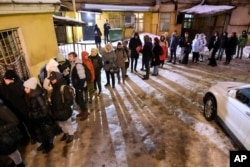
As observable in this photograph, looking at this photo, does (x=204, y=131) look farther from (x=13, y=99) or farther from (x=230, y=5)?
(x=230, y=5)

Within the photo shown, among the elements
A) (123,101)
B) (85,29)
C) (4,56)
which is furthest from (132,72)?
(85,29)

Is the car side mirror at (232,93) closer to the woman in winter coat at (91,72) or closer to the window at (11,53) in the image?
the woman in winter coat at (91,72)

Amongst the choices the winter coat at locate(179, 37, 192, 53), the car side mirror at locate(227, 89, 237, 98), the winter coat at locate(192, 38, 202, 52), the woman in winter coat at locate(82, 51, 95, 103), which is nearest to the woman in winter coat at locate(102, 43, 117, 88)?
the woman in winter coat at locate(82, 51, 95, 103)

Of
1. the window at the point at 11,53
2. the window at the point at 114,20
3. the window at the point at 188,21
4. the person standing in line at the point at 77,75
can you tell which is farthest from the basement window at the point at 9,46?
the window at the point at 188,21

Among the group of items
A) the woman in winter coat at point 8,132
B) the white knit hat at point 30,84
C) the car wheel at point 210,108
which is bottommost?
the car wheel at point 210,108

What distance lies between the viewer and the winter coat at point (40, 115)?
3.34m

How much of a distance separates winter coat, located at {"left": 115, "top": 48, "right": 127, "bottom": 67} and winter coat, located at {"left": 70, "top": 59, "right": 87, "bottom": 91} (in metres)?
2.38

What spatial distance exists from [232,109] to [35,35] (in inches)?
222

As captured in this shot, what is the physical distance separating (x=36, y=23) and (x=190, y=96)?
5599 mm

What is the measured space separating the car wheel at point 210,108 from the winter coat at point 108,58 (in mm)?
3393

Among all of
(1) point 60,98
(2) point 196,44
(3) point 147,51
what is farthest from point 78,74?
(2) point 196,44

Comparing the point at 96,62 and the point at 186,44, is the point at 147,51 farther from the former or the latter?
the point at 186,44

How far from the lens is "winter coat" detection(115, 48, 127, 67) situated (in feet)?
22.7

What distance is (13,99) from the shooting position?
11.9 ft
